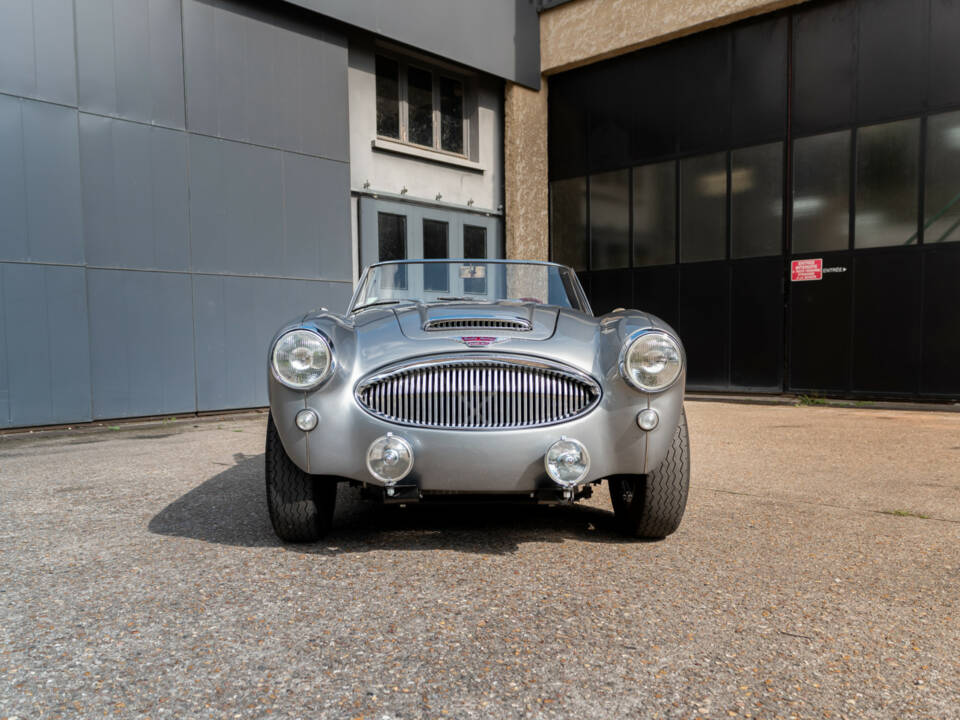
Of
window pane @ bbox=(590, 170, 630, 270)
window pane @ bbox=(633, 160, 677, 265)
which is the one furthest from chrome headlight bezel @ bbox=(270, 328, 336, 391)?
window pane @ bbox=(590, 170, 630, 270)

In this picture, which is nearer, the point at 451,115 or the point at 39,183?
the point at 39,183

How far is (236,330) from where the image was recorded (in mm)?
9062

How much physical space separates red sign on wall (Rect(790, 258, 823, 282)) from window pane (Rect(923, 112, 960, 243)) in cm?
133

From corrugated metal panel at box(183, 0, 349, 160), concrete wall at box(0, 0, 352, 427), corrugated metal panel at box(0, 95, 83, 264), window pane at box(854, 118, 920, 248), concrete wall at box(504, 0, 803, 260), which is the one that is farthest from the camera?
concrete wall at box(504, 0, 803, 260)

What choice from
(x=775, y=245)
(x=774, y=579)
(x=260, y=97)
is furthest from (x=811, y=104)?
(x=774, y=579)

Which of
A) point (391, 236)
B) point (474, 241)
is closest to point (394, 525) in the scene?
point (391, 236)

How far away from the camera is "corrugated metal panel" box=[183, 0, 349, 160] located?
342 inches

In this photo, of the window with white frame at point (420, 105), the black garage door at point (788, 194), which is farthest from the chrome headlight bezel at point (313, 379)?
the black garage door at point (788, 194)

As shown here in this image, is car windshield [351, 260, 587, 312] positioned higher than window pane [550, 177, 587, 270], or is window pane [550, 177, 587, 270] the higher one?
window pane [550, 177, 587, 270]

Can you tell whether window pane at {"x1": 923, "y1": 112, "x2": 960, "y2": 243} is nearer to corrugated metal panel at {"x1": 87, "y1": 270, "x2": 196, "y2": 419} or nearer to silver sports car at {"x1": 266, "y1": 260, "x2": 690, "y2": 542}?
silver sports car at {"x1": 266, "y1": 260, "x2": 690, "y2": 542}

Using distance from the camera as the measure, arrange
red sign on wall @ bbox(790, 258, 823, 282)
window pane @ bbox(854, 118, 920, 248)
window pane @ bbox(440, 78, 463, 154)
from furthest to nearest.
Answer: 1. window pane @ bbox(440, 78, 463, 154)
2. red sign on wall @ bbox(790, 258, 823, 282)
3. window pane @ bbox(854, 118, 920, 248)

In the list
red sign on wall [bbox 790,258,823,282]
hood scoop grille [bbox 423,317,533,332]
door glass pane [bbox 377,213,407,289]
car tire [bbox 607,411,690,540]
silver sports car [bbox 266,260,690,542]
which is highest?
door glass pane [bbox 377,213,407,289]

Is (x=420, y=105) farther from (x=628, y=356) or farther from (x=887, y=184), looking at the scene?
(x=628, y=356)

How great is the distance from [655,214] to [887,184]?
339 cm
